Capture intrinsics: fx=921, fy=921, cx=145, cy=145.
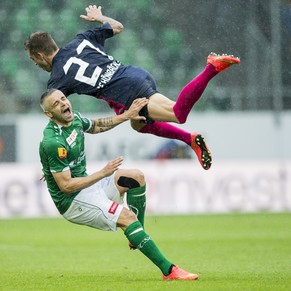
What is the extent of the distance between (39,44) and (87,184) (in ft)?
5.78

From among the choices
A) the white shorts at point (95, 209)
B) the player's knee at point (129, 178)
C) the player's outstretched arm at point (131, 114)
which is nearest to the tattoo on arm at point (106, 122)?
the player's outstretched arm at point (131, 114)

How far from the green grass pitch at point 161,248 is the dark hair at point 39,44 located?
89.6 inches

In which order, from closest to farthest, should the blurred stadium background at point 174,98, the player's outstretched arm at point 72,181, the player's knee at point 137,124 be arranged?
the player's outstretched arm at point 72,181 → the player's knee at point 137,124 → the blurred stadium background at point 174,98

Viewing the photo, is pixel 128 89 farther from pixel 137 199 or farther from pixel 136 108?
pixel 137 199

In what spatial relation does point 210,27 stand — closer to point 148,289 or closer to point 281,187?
point 281,187

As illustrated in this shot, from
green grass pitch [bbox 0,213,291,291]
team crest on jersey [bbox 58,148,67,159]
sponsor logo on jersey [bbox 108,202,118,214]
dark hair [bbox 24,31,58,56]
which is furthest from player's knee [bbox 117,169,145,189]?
dark hair [bbox 24,31,58,56]

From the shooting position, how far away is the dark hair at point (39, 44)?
927 centimetres

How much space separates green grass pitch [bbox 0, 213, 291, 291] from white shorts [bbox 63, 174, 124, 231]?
553mm

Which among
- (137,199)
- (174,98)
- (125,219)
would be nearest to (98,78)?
(137,199)

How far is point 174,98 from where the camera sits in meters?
17.8

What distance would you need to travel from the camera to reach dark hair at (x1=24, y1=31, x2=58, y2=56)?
927cm

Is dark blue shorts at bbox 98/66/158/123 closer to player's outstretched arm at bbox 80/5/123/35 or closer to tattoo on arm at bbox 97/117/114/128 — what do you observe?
tattoo on arm at bbox 97/117/114/128

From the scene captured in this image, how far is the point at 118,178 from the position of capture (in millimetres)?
8930

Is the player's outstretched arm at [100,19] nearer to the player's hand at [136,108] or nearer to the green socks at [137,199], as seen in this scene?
the player's hand at [136,108]
